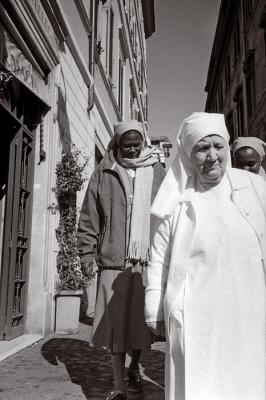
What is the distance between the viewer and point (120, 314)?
11.0 feet

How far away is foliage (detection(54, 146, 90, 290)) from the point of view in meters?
6.69

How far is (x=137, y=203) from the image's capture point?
3562 millimetres

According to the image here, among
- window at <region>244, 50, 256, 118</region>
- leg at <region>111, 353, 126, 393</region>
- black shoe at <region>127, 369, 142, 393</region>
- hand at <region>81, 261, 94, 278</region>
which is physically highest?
window at <region>244, 50, 256, 118</region>

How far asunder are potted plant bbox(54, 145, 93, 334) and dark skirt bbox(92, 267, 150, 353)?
313 centimetres

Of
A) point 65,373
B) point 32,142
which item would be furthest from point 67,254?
point 65,373

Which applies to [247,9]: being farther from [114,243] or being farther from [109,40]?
[114,243]

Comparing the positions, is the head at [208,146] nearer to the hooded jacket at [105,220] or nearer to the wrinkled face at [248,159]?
the hooded jacket at [105,220]

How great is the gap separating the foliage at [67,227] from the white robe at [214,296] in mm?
4691

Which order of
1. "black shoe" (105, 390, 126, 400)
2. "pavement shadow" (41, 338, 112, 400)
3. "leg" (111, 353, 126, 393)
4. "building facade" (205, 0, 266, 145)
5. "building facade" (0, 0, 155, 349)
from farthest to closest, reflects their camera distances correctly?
"building facade" (205, 0, 266, 145) → "building facade" (0, 0, 155, 349) → "pavement shadow" (41, 338, 112, 400) → "leg" (111, 353, 126, 393) → "black shoe" (105, 390, 126, 400)

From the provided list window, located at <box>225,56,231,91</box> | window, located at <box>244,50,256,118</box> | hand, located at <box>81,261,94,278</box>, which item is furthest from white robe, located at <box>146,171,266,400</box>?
window, located at <box>225,56,231,91</box>

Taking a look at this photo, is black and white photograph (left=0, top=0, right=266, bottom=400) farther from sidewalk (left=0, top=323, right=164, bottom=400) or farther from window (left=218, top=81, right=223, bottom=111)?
window (left=218, top=81, right=223, bottom=111)

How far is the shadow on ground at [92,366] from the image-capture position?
353cm

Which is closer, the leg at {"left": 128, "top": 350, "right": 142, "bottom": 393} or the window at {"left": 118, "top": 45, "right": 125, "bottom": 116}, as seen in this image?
the leg at {"left": 128, "top": 350, "right": 142, "bottom": 393}

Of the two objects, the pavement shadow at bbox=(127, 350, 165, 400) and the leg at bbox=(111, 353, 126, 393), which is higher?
the leg at bbox=(111, 353, 126, 393)
